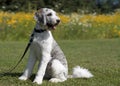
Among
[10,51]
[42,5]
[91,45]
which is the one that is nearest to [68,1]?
[42,5]

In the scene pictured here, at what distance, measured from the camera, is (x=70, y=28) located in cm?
1994

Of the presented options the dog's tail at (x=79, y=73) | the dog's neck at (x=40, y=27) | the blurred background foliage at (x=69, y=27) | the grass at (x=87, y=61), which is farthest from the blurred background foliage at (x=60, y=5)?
the dog's neck at (x=40, y=27)

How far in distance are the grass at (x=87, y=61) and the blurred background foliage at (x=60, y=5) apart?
33.5 ft

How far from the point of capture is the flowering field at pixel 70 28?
19.0 meters

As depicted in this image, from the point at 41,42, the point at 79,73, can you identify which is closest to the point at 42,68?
the point at 41,42

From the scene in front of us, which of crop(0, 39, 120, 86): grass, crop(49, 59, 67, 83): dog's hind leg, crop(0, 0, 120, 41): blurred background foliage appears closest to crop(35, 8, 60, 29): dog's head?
crop(49, 59, 67, 83): dog's hind leg

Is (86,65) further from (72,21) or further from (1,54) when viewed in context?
(72,21)

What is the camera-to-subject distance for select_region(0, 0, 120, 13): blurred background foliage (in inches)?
1078

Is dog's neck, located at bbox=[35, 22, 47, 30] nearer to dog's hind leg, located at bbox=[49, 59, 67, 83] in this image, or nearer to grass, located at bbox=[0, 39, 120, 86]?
dog's hind leg, located at bbox=[49, 59, 67, 83]

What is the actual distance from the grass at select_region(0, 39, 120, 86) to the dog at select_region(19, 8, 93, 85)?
0.17 metres

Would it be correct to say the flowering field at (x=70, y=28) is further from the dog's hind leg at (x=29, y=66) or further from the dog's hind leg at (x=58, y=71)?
the dog's hind leg at (x=58, y=71)

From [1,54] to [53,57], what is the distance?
5.13 meters

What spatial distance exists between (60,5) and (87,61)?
16.6 meters

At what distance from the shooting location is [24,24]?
773 inches
